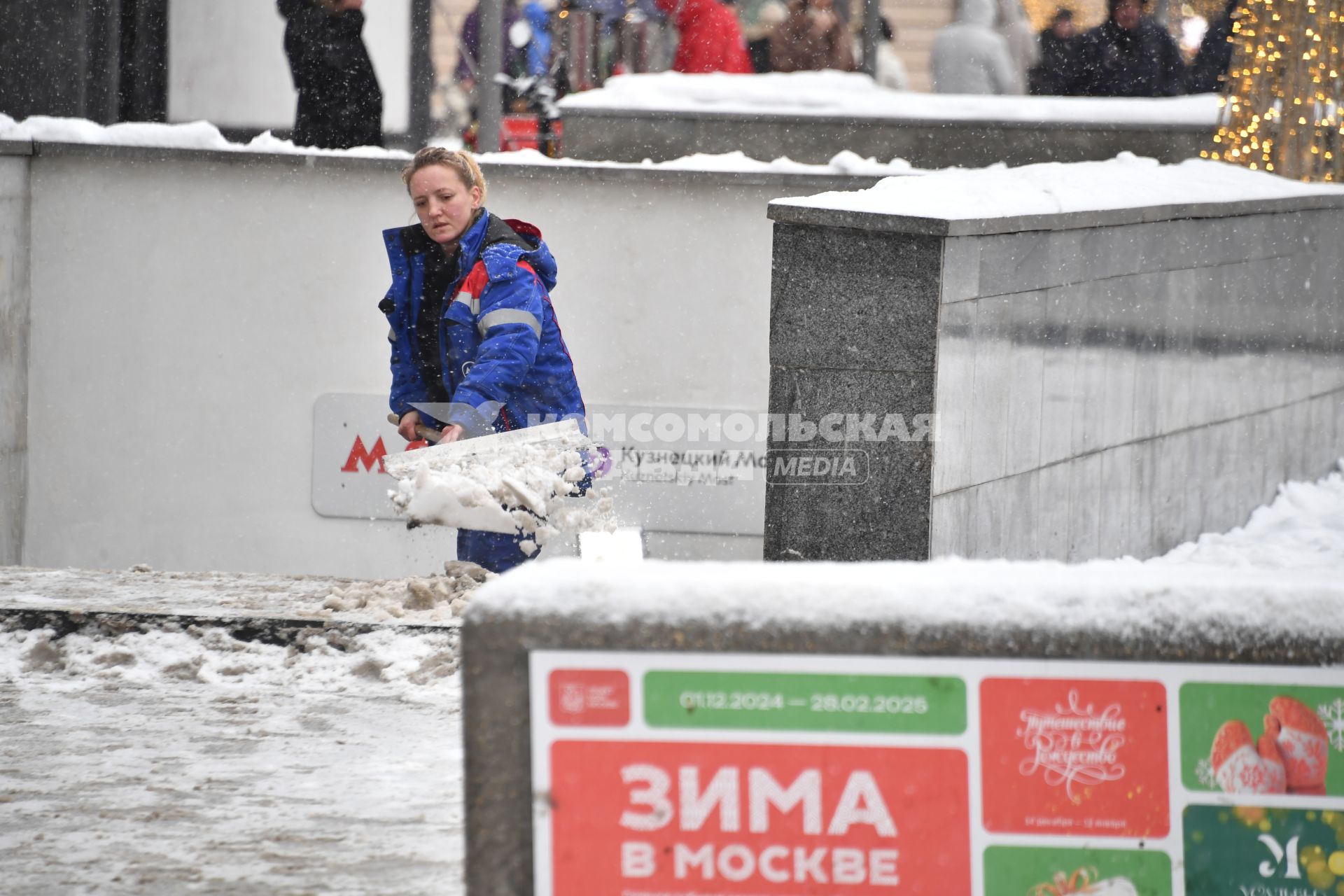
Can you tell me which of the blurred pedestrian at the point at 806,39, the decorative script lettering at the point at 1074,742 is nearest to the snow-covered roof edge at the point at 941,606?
the decorative script lettering at the point at 1074,742

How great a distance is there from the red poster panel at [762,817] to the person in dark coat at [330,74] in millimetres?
8375

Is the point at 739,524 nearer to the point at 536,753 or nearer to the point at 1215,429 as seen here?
the point at 1215,429

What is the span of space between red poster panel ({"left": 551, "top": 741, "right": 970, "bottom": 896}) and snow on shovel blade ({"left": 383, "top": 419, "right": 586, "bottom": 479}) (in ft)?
9.22

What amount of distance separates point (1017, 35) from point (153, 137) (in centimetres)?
1057

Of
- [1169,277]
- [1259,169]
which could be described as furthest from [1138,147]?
[1169,277]

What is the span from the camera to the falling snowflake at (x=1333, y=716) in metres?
2.33

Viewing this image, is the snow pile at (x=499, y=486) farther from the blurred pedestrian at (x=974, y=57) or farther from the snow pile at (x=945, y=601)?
the blurred pedestrian at (x=974, y=57)

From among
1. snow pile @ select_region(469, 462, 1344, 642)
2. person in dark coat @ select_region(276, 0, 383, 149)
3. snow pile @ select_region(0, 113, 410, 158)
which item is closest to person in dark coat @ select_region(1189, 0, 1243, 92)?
person in dark coat @ select_region(276, 0, 383, 149)

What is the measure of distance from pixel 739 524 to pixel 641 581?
20.2 ft

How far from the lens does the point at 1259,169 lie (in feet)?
28.1

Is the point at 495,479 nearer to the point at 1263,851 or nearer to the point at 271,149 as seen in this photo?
the point at 1263,851

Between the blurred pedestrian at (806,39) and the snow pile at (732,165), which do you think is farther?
the blurred pedestrian at (806,39)

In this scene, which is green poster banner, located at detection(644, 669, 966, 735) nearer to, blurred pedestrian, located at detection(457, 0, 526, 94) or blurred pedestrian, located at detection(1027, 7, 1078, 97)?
blurred pedestrian, located at detection(1027, 7, 1078, 97)

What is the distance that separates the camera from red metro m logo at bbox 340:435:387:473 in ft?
28.4
